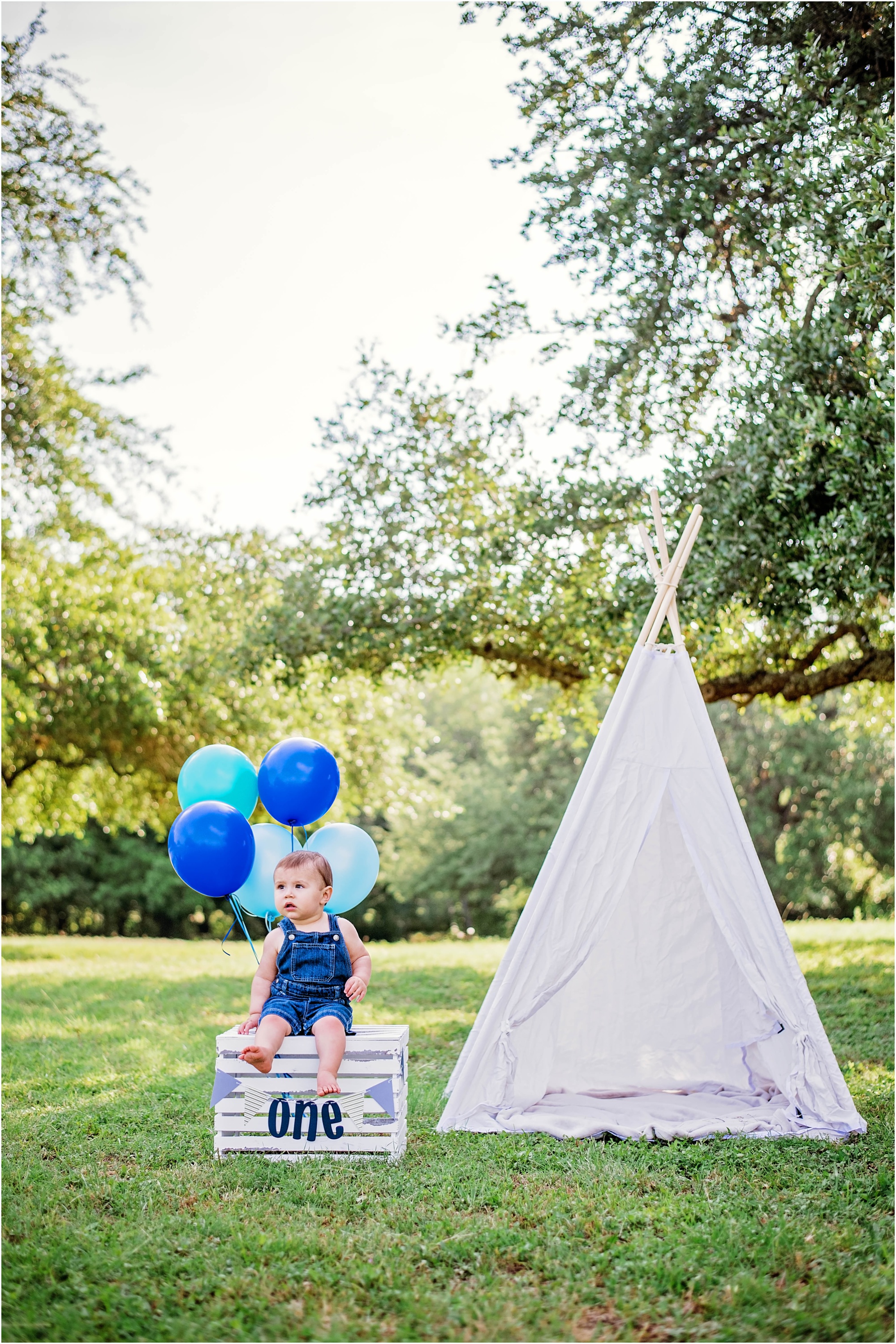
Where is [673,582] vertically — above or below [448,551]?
below

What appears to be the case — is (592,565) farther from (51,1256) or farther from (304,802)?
(51,1256)

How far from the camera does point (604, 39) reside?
22.7ft

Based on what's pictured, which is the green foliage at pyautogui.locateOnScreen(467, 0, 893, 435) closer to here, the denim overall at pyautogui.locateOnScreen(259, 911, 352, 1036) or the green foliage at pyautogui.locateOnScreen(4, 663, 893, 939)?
the denim overall at pyautogui.locateOnScreen(259, 911, 352, 1036)

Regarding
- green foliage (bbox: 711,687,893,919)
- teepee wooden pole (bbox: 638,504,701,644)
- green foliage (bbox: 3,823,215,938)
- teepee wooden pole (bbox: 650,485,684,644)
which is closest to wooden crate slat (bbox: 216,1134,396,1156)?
teepee wooden pole (bbox: 638,504,701,644)

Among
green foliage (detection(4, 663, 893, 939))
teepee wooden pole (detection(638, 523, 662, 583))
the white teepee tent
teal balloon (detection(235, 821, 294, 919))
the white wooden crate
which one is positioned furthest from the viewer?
green foliage (detection(4, 663, 893, 939))

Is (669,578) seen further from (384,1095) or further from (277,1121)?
(277,1121)

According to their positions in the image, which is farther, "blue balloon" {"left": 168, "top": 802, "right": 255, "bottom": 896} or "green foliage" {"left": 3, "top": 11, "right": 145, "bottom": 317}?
"green foliage" {"left": 3, "top": 11, "right": 145, "bottom": 317}

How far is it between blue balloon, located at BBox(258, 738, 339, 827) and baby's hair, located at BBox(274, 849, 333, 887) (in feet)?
0.88

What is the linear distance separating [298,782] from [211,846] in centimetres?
53

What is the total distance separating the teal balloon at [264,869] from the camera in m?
4.41

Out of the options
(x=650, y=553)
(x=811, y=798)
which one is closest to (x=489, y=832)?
(x=811, y=798)

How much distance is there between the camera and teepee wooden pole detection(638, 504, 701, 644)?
4758 mm

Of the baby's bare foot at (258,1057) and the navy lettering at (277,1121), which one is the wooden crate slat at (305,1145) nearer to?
the navy lettering at (277,1121)

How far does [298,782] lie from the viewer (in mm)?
4426
